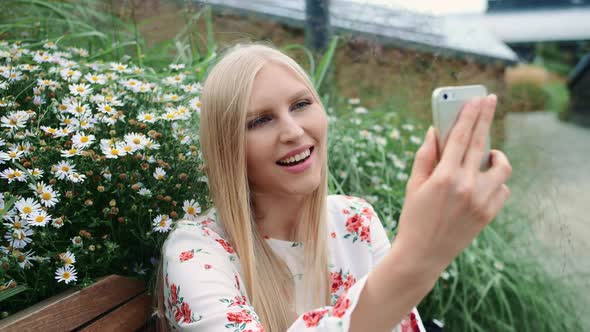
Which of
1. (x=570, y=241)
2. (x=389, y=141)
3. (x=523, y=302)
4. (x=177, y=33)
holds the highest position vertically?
(x=177, y=33)

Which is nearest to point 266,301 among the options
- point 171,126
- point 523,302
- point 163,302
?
point 163,302

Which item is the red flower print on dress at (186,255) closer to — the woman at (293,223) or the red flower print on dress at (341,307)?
the woman at (293,223)

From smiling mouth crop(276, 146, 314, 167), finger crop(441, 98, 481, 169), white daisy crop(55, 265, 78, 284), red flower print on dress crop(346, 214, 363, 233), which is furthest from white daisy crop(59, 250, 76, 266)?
finger crop(441, 98, 481, 169)

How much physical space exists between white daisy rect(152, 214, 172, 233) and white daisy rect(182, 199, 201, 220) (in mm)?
75

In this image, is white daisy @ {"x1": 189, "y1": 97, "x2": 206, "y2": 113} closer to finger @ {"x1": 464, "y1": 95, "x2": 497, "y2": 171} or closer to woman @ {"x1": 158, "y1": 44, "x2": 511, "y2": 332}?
woman @ {"x1": 158, "y1": 44, "x2": 511, "y2": 332}

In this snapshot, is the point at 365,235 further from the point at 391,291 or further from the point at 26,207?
the point at 26,207

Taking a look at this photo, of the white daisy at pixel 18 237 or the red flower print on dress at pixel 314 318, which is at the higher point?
the white daisy at pixel 18 237

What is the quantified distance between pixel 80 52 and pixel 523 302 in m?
1.81

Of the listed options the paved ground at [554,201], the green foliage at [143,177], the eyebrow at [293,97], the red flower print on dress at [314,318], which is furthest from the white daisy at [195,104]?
the paved ground at [554,201]

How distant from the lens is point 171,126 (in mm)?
1492

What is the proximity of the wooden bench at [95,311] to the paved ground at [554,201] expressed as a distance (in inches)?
60.5

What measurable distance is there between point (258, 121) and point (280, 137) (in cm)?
7

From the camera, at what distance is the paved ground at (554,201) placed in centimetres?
217

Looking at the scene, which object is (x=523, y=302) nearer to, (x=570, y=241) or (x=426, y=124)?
(x=570, y=241)
